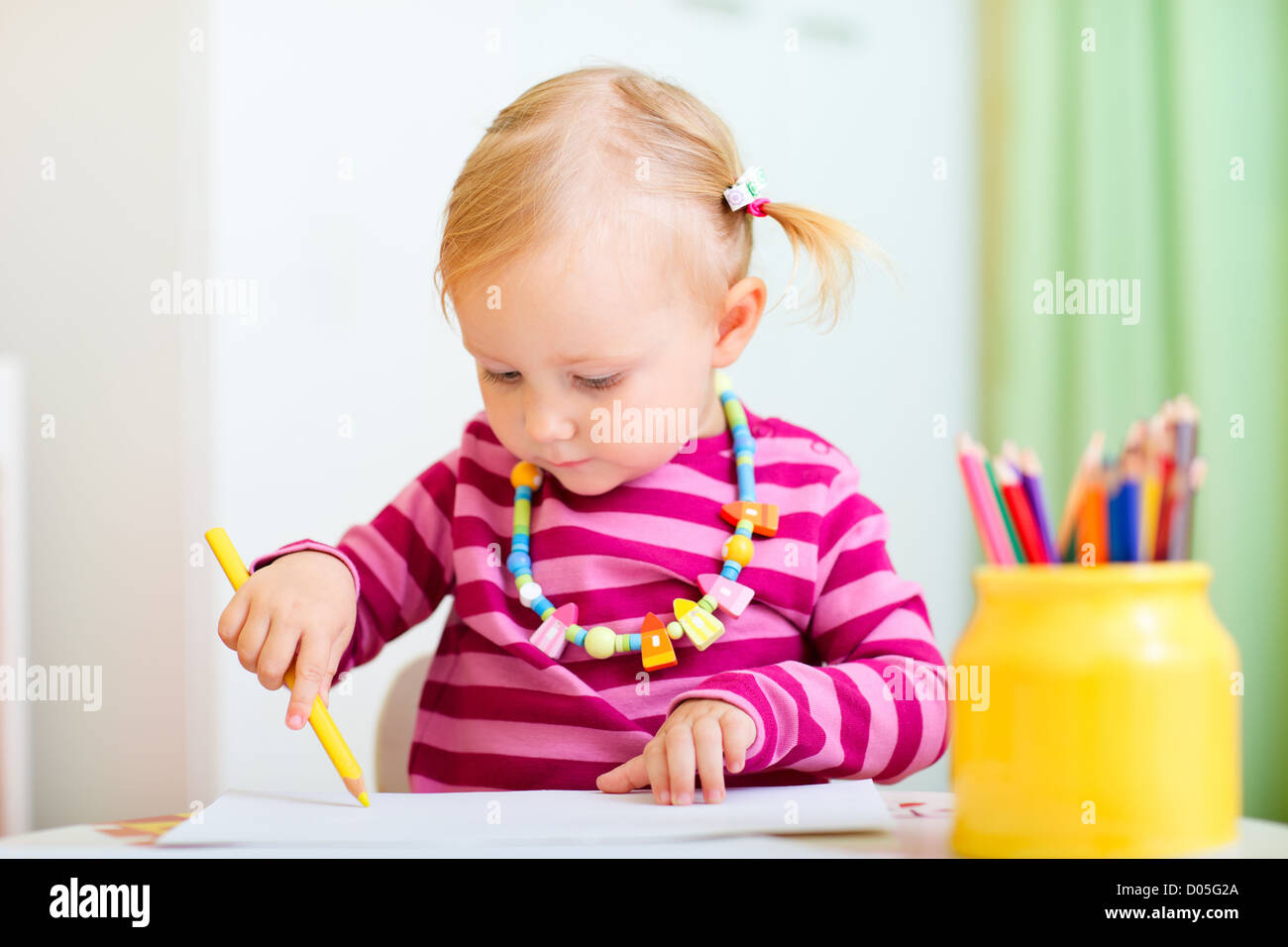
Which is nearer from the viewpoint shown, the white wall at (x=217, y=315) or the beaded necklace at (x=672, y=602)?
the beaded necklace at (x=672, y=602)

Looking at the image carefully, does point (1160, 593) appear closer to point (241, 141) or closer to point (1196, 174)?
point (1196, 174)

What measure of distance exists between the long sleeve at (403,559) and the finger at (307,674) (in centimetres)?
14

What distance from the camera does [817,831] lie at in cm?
50

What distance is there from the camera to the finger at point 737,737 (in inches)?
23.4

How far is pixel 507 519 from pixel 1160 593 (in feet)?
1.76

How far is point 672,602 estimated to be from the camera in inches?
31.8

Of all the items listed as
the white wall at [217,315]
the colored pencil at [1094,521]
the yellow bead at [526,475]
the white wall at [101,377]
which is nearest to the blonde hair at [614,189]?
the yellow bead at [526,475]

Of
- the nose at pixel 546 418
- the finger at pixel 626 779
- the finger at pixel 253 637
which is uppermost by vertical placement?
the nose at pixel 546 418

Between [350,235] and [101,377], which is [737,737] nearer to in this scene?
[350,235]

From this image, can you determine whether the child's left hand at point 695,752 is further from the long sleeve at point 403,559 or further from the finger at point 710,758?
the long sleeve at point 403,559

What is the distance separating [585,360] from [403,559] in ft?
0.81

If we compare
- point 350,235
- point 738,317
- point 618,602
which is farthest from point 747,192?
point 350,235
